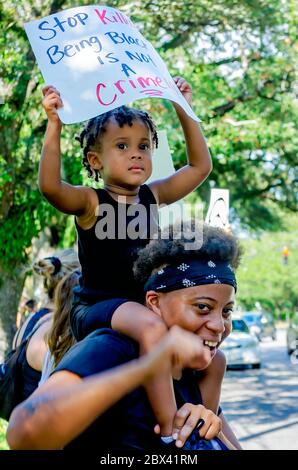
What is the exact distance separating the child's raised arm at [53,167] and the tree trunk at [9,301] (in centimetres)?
1149

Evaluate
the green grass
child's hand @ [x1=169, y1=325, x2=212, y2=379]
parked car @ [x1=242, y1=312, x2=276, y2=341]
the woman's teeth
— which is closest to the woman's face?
the woman's teeth

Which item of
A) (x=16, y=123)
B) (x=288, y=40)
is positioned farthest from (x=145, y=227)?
(x=288, y=40)

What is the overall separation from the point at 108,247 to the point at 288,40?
577 inches

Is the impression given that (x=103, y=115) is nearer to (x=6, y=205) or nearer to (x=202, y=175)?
(x=202, y=175)

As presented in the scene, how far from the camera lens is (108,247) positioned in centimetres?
299

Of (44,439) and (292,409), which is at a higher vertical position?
(44,439)

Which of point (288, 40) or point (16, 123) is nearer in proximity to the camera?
point (16, 123)

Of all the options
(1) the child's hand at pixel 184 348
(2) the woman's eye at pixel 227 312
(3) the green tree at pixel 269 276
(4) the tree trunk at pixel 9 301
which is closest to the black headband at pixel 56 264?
(2) the woman's eye at pixel 227 312

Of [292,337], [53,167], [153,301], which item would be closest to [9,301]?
[53,167]

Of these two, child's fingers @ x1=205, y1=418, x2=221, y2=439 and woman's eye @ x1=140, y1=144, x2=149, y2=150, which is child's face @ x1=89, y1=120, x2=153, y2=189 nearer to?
woman's eye @ x1=140, y1=144, x2=149, y2=150

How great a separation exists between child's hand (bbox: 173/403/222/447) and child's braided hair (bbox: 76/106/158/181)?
110 centimetres

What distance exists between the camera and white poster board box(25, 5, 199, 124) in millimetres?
2967

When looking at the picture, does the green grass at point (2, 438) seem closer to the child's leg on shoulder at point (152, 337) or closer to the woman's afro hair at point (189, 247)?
the child's leg on shoulder at point (152, 337)

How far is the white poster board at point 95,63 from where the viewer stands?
2967 mm
